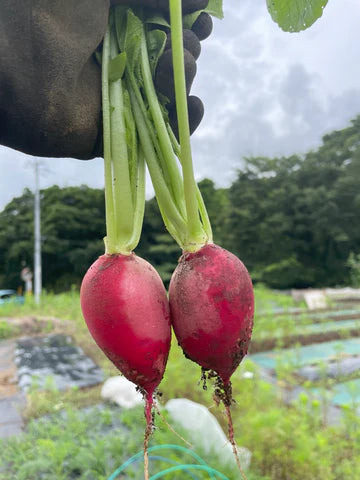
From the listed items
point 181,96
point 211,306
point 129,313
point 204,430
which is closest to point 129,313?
point 129,313

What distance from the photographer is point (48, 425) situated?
3252mm

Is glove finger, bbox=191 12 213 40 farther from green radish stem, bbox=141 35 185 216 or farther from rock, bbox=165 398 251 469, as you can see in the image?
rock, bbox=165 398 251 469

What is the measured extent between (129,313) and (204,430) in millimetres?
2669

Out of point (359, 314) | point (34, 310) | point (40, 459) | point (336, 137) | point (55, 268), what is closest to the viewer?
point (40, 459)

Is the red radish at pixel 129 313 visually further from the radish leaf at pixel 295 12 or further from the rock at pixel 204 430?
the rock at pixel 204 430

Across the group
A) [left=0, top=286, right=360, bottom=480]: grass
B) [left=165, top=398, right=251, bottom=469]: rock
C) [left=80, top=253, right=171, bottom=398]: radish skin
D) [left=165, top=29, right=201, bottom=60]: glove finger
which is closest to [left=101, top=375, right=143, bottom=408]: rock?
[left=0, top=286, right=360, bottom=480]: grass

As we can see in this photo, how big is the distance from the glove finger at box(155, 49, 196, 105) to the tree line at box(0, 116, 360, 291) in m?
19.4

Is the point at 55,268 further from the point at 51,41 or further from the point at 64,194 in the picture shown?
the point at 51,41

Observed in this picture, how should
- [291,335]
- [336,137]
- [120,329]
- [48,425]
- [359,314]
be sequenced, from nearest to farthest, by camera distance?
[120,329] < [48,425] < [291,335] < [359,314] < [336,137]

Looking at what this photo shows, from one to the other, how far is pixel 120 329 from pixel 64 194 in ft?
84.4

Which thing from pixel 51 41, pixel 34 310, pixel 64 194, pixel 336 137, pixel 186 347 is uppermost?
pixel 336 137

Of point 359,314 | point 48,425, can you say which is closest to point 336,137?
point 359,314

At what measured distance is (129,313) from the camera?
669 mm

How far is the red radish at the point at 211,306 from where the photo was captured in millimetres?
667
